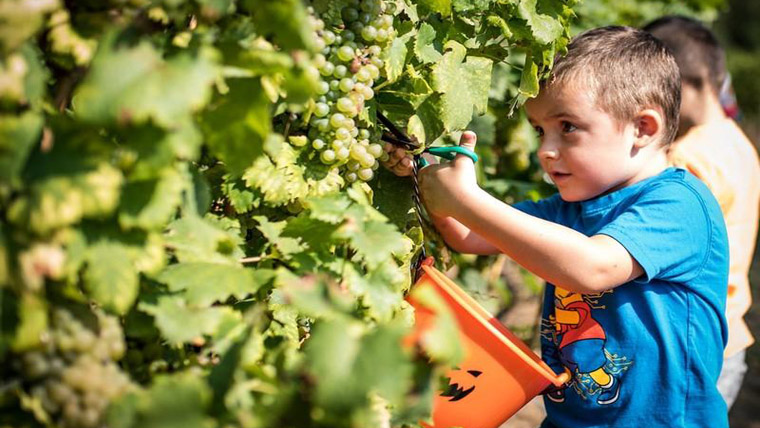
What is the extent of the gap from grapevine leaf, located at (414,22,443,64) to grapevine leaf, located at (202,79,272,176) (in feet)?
2.08

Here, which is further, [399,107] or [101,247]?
[399,107]

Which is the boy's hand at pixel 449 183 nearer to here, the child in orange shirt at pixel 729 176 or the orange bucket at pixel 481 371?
the orange bucket at pixel 481 371

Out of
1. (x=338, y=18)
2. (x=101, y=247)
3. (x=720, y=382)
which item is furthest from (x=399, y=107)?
(x=720, y=382)

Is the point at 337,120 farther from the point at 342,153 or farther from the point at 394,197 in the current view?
the point at 394,197

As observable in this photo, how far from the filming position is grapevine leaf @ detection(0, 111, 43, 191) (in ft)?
2.86

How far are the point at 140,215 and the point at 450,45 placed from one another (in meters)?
0.93

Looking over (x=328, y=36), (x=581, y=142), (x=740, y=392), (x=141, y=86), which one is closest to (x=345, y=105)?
(x=328, y=36)

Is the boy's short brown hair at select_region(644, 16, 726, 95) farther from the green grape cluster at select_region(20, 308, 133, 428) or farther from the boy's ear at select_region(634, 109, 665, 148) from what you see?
the green grape cluster at select_region(20, 308, 133, 428)

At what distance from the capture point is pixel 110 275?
0.97m

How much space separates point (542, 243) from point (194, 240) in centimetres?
83

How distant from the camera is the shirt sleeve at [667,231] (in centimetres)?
170

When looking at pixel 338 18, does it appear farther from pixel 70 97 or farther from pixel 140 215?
pixel 140 215

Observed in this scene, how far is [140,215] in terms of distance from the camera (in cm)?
97

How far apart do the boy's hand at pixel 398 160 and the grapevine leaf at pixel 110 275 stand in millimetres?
848
